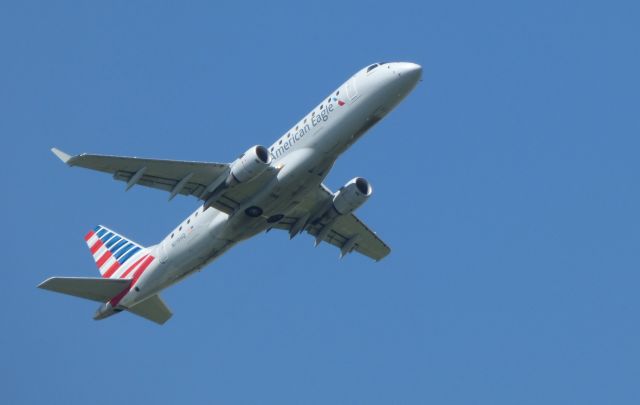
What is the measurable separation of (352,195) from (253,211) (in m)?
5.30

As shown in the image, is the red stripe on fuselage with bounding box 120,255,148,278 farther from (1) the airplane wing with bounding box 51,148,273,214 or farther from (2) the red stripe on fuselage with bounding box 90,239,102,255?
(1) the airplane wing with bounding box 51,148,273,214

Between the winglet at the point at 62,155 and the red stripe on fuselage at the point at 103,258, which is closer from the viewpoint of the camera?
the winglet at the point at 62,155

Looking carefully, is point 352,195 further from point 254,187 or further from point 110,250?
point 110,250

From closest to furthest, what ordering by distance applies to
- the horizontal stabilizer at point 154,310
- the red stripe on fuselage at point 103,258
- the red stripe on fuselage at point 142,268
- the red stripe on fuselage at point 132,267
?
the red stripe on fuselage at point 142,268 → the red stripe on fuselage at point 132,267 → the horizontal stabilizer at point 154,310 → the red stripe on fuselage at point 103,258

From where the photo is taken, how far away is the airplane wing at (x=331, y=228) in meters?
54.9

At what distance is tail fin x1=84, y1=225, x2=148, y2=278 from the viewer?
191 ft

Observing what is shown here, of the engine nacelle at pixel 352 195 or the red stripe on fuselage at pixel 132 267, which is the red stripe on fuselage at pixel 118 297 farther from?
the engine nacelle at pixel 352 195

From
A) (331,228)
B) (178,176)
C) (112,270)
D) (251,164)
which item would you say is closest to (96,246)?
(112,270)

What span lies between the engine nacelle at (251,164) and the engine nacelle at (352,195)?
6.16m

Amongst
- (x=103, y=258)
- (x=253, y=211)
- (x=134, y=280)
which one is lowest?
(x=134, y=280)

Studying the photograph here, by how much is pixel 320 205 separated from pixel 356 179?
2.29m

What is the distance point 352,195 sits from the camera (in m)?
54.1

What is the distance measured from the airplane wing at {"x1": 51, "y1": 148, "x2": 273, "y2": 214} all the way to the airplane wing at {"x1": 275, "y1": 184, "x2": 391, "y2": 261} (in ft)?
13.3

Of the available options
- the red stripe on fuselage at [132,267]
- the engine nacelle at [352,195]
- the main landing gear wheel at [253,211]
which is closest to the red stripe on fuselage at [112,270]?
the red stripe on fuselage at [132,267]
